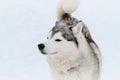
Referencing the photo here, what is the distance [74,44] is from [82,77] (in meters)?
0.53

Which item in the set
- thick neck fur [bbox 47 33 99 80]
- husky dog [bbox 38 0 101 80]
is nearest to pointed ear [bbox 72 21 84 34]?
husky dog [bbox 38 0 101 80]

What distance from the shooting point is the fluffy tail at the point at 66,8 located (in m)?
11.2

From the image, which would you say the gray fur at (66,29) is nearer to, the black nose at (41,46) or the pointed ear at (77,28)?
the pointed ear at (77,28)

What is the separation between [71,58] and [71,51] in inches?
4.4

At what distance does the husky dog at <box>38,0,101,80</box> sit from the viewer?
10703mm

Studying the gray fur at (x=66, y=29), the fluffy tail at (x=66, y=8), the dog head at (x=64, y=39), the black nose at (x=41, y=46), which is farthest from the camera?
the fluffy tail at (x=66, y=8)

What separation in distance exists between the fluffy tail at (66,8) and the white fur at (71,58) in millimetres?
469

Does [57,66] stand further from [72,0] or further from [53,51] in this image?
[72,0]

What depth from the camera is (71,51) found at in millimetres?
10773

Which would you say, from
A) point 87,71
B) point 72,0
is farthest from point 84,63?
point 72,0

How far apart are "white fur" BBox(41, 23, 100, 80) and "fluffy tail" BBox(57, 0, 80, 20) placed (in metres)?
0.47

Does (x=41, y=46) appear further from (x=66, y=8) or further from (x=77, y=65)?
(x=66, y=8)

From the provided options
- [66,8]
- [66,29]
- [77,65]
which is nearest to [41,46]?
[66,29]

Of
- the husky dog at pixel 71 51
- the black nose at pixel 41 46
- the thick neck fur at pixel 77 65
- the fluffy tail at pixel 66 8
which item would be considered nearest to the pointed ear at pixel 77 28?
the husky dog at pixel 71 51
